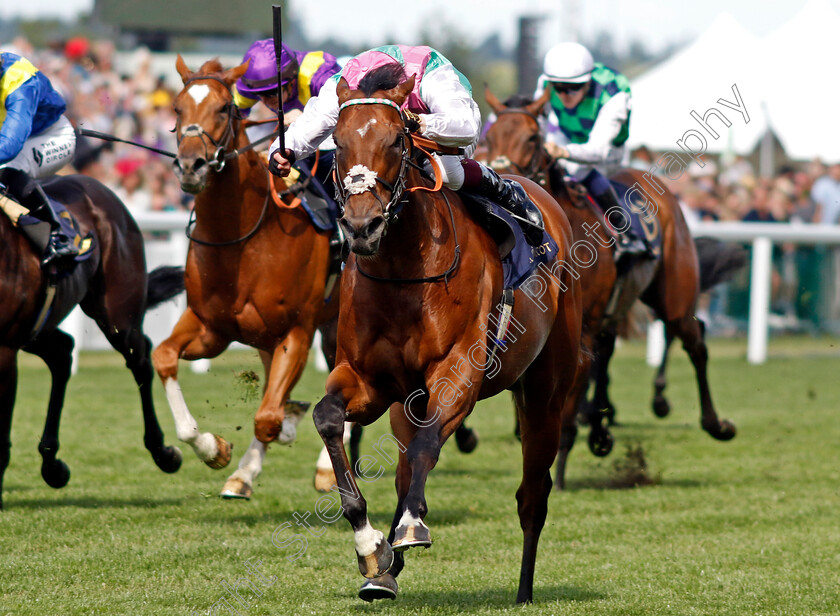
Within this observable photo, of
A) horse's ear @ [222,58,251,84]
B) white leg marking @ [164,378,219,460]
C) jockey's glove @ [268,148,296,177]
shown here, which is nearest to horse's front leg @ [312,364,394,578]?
jockey's glove @ [268,148,296,177]

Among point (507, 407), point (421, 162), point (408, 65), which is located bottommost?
point (507, 407)

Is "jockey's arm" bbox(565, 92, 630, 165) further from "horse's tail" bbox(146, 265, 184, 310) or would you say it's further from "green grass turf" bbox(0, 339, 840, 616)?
"horse's tail" bbox(146, 265, 184, 310)

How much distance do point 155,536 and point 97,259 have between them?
5.58 ft

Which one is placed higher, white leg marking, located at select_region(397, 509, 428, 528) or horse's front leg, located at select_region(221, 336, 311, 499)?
white leg marking, located at select_region(397, 509, 428, 528)

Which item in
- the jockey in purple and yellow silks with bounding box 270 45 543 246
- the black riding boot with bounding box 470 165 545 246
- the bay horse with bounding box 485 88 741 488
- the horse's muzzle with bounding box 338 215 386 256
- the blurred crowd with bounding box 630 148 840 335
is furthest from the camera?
the blurred crowd with bounding box 630 148 840 335

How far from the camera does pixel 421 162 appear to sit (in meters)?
4.06

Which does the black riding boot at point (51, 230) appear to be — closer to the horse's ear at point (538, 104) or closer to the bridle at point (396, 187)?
the bridle at point (396, 187)

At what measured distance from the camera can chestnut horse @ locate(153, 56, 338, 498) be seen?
552 cm

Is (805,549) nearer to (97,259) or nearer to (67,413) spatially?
(97,259)

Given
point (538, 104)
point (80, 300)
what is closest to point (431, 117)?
point (538, 104)

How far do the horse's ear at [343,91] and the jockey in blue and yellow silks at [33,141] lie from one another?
7.66ft

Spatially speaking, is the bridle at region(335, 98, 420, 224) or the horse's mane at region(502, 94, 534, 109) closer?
the bridle at region(335, 98, 420, 224)

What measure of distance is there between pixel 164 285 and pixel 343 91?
357 centimetres

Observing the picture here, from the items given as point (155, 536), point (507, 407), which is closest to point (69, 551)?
point (155, 536)
